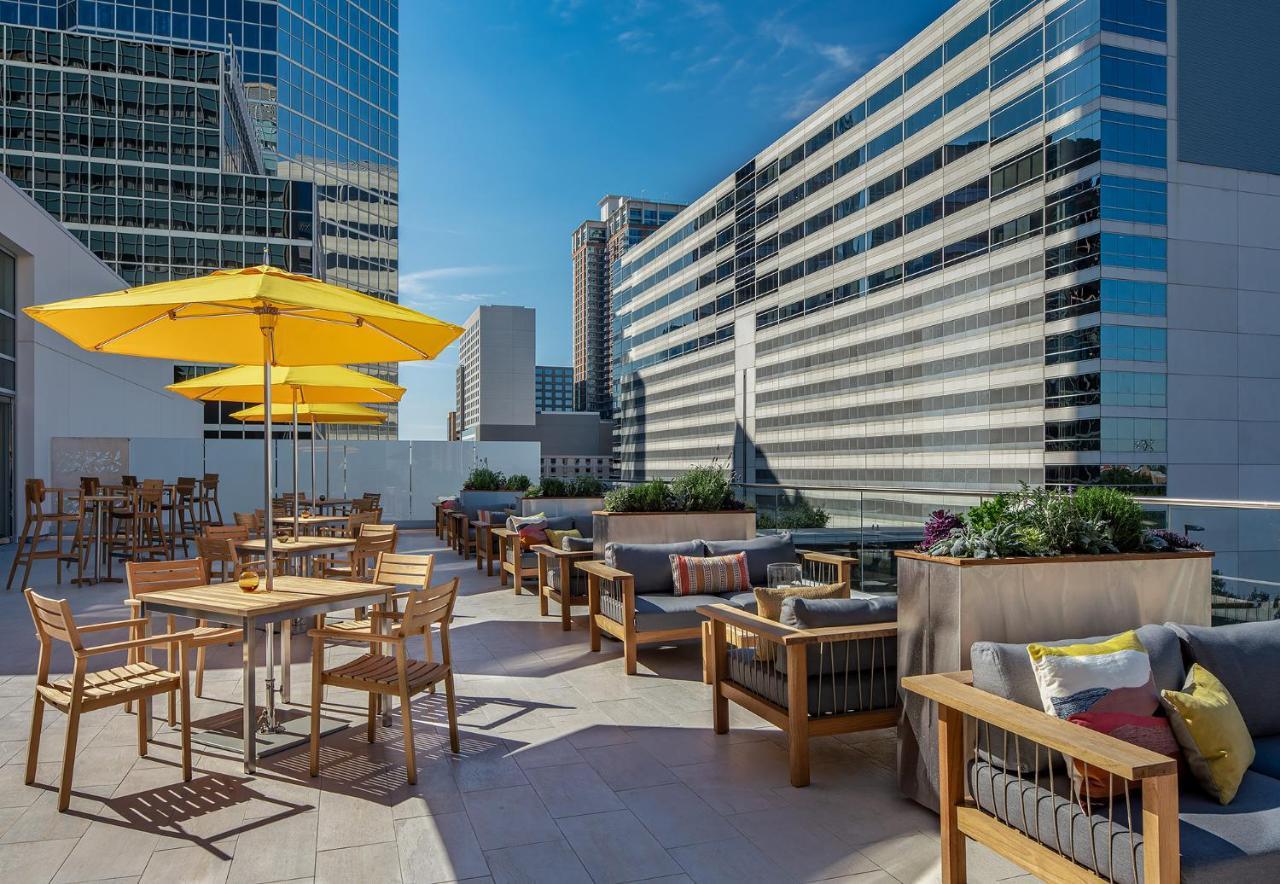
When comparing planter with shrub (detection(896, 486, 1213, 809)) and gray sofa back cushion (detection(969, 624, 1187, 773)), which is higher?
planter with shrub (detection(896, 486, 1213, 809))

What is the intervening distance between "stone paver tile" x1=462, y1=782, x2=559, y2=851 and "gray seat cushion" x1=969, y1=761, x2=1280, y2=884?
1.51m

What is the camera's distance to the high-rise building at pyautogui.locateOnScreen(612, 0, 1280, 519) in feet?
127

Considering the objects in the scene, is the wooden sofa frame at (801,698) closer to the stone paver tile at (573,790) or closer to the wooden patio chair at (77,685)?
the stone paver tile at (573,790)

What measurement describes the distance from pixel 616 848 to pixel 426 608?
136cm

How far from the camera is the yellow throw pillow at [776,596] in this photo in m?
3.79

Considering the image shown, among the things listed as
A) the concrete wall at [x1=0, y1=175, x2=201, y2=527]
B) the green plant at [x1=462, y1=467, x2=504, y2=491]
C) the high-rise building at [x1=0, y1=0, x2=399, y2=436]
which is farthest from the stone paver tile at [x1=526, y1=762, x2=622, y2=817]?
the high-rise building at [x1=0, y1=0, x2=399, y2=436]

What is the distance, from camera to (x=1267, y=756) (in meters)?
2.70

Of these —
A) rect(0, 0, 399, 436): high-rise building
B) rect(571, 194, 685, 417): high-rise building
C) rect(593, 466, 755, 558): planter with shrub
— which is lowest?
rect(593, 466, 755, 558): planter with shrub

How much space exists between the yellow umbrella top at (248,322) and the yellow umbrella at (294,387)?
171 cm

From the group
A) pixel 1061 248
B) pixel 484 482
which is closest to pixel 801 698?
pixel 484 482

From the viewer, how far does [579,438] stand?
10750 centimetres

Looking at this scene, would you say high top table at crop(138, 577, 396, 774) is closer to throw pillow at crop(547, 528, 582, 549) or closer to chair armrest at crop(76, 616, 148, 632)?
chair armrest at crop(76, 616, 148, 632)

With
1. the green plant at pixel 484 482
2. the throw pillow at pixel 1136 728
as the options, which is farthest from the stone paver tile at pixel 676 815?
the green plant at pixel 484 482

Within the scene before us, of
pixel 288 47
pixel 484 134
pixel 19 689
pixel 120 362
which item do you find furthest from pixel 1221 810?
pixel 288 47
